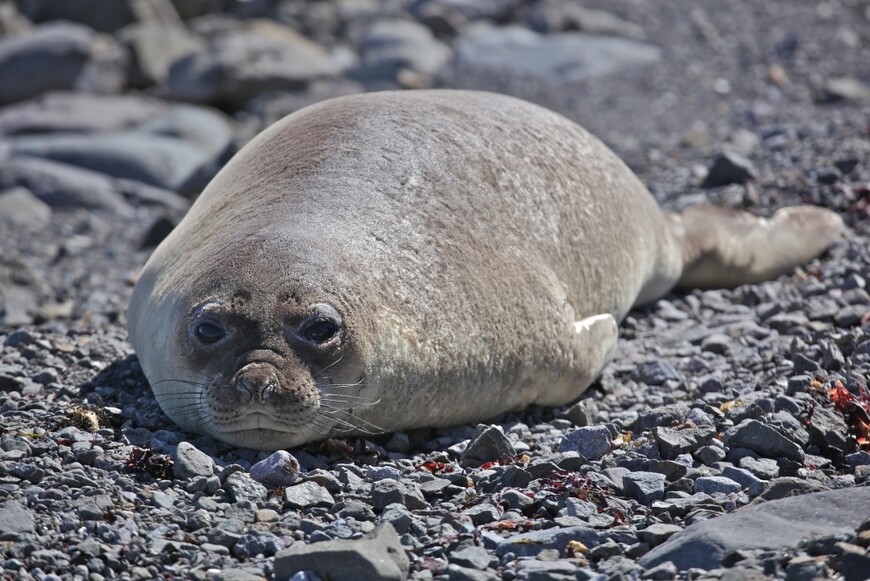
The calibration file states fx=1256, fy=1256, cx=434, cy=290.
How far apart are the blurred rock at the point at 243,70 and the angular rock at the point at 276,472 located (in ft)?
41.0

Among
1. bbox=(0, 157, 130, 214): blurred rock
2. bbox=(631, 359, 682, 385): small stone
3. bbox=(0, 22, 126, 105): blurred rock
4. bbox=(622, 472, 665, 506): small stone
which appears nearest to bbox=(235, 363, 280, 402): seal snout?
bbox=(622, 472, 665, 506): small stone

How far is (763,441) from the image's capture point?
16.0ft

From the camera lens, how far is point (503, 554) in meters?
4.08

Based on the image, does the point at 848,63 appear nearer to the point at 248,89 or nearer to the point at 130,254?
the point at 248,89

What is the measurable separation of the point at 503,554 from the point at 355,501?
678mm

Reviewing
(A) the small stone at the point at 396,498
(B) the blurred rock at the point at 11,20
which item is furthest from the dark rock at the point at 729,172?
(B) the blurred rock at the point at 11,20

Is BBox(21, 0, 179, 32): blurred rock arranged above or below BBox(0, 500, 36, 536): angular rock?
below

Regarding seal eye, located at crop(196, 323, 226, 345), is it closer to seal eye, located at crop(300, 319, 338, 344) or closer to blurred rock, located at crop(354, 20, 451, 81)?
seal eye, located at crop(300, 319, 338, 344)

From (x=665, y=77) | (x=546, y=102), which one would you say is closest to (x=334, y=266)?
(x=546, y=102)

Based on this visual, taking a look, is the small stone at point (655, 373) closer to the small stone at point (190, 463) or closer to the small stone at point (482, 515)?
the small stone at point (482, 515)

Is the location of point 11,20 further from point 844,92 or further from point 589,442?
point 589,442

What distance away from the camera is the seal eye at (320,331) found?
4922 mm

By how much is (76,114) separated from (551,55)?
6.12 metres

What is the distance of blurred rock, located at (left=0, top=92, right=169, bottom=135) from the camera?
15.4 metres
